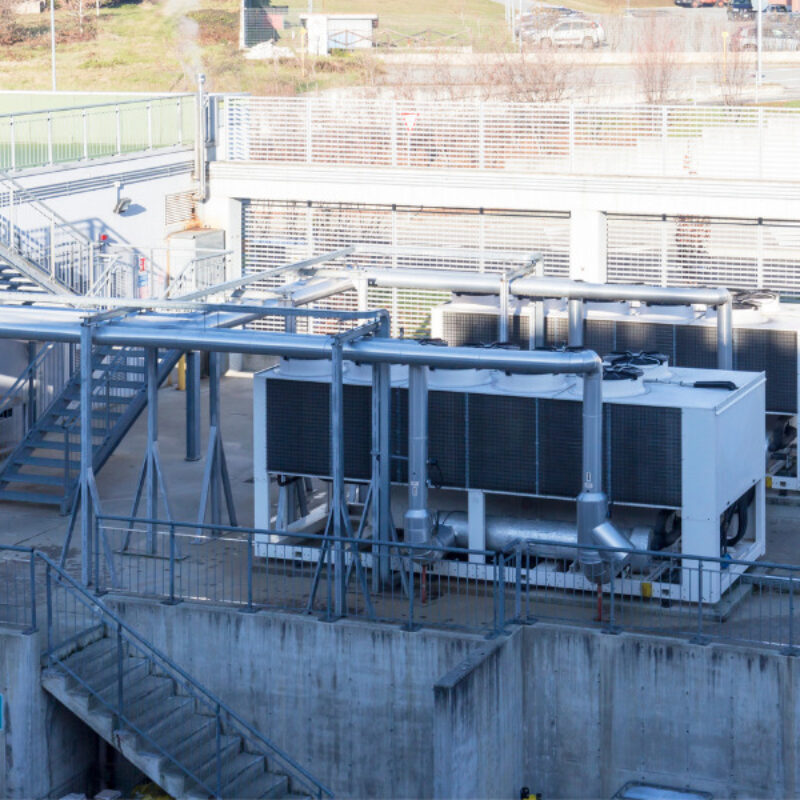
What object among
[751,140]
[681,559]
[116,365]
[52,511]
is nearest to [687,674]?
[681,559]

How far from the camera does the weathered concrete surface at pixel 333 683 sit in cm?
1753

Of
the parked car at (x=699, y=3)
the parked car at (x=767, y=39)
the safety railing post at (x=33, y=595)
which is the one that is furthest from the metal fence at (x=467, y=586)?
the parked car at (x=699, y=3)

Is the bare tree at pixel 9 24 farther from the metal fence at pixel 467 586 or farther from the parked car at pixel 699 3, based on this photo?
the metal fence at pixel 467 586

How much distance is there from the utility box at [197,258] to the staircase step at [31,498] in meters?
8.46

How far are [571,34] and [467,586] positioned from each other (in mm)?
64619

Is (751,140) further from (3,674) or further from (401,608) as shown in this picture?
(3,674)

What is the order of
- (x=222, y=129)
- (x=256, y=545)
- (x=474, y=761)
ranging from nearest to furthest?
(x=474, y=761) < (x=256, y=545) < (x=222, y=129)

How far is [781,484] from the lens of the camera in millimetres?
23578

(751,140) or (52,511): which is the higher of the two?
(751,140)

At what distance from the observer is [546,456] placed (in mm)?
19016

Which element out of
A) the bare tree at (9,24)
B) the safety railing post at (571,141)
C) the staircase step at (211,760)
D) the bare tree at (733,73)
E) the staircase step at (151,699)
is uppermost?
the bare tree at (9,24)

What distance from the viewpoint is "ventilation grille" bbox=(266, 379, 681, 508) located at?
1862 cm

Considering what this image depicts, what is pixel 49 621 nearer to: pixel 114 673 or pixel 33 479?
pixel 114 673

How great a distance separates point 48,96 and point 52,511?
63.7 ft
